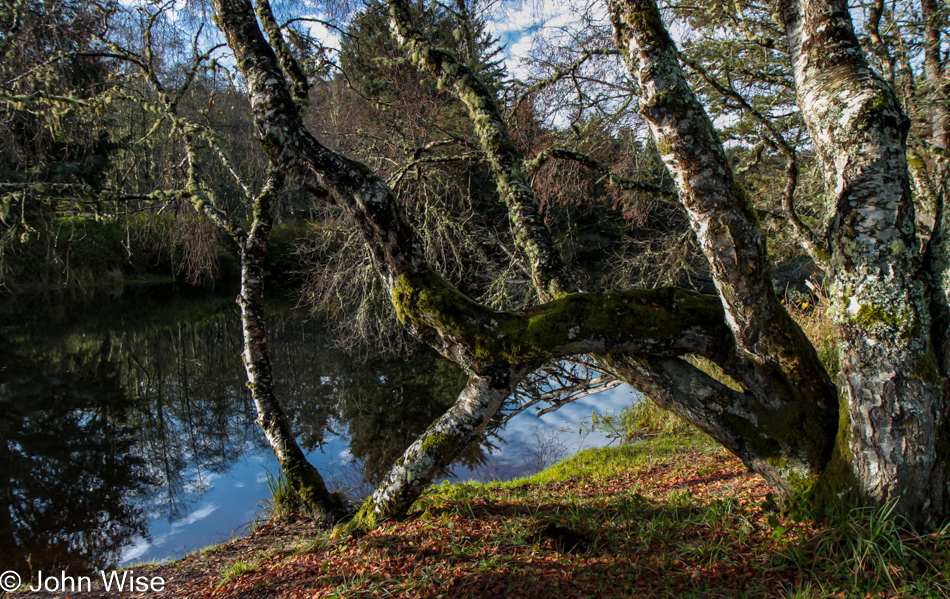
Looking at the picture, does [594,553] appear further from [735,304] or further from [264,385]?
[264,385]

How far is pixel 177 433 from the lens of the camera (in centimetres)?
934

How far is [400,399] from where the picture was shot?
34.1ft

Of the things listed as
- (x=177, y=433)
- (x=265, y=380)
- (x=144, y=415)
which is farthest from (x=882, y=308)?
(x=144, y=415)

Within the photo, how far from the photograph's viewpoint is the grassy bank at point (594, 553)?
2.51 m

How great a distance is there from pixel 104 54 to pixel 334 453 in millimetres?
5958

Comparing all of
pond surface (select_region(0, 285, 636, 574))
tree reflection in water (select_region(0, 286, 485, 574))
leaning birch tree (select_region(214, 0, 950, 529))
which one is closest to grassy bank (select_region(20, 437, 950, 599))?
leaning birch tree (select_region(214, 0, 950, 529))

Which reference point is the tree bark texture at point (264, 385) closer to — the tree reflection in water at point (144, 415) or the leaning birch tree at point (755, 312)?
the leaning birch tree at point (755, 312)

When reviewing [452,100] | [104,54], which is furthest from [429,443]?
[452,100]

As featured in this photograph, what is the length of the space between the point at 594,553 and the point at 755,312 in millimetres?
1596

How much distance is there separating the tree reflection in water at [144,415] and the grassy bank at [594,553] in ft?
11.0

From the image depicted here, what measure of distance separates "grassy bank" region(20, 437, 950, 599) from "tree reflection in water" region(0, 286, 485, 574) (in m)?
3.34

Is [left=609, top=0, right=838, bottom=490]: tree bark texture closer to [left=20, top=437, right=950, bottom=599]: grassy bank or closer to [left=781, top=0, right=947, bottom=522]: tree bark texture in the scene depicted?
[left=781, top=0, right=947, bottom=522]: tree bark texture

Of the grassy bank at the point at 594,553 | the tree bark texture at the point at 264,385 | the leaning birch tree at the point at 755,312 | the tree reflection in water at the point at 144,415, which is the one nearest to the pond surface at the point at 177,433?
the tree reflection in water at the point at 144,415

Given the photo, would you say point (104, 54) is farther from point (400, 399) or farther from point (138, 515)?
point (400, 399)
